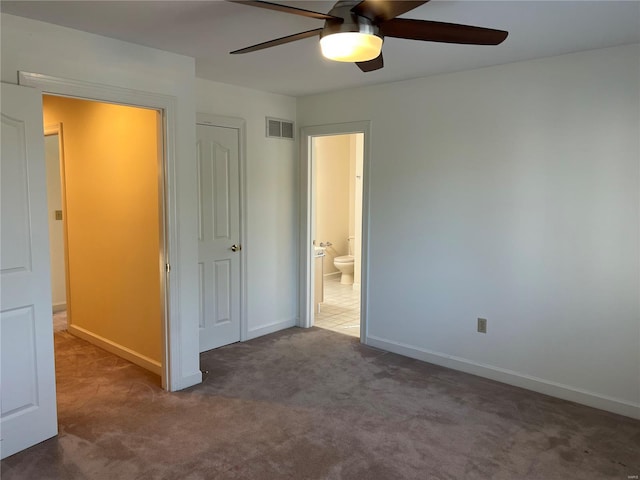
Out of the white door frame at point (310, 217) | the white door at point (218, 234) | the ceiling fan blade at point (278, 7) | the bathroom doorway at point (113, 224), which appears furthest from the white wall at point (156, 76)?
the white door frame at point (310, 217)

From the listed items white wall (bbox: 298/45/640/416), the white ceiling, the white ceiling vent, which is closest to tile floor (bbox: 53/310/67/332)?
the white ceiling vent

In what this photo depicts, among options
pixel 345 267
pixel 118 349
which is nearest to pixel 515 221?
pixel 118 349

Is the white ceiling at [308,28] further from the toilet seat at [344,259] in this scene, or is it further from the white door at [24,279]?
the toilet seat at [344,259]

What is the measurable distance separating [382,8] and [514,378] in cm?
290

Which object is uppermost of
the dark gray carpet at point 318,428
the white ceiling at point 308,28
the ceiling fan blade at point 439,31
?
the white ceiling at point 308,28

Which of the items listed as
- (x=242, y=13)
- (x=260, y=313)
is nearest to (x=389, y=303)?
(x=260, y=313)

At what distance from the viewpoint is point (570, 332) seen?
3334 mm

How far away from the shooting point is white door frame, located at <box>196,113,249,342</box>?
13.7ft

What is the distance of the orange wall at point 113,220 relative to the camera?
3699 mm

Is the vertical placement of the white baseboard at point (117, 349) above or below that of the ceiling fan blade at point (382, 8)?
below

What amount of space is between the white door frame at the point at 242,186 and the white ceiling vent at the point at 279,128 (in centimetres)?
31

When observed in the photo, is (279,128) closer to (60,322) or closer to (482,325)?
(482,325)

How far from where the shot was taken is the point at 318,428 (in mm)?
2936

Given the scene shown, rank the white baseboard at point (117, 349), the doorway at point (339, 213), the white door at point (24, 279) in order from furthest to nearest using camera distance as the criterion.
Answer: the doorway at point (339, 213), the white baseboard at point (117, 349), the white door at point (24, 279)
